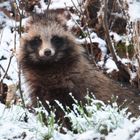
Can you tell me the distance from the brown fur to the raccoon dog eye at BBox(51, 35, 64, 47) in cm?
1

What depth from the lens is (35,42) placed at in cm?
519

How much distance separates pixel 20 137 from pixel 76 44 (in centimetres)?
240

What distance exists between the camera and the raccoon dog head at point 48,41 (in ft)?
16.7

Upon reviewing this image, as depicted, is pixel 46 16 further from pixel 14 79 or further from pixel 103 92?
pixel 14 79

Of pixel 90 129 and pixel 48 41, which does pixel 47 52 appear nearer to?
pixel 48 41

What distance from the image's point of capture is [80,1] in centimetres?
802

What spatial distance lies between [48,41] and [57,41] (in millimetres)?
118

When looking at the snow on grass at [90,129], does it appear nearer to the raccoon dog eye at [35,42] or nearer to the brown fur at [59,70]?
the brown fur at [59,70]

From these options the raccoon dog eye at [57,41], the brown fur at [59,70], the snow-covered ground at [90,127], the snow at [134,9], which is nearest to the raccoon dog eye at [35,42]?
the brown fur at [59,70]

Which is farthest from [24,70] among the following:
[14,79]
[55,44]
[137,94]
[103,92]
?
[14,79]

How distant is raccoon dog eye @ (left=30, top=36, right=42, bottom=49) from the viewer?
17.0 feet

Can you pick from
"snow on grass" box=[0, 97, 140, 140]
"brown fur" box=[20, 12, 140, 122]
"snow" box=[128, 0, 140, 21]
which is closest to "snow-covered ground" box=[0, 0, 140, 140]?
"snow on grass" box=[0, 97, 140, 140]

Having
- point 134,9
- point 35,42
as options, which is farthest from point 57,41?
point 134,9

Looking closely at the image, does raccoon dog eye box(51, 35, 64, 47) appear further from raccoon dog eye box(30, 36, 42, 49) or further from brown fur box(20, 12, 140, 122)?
raccoon dog eye box(30, 36, 42, 49)
